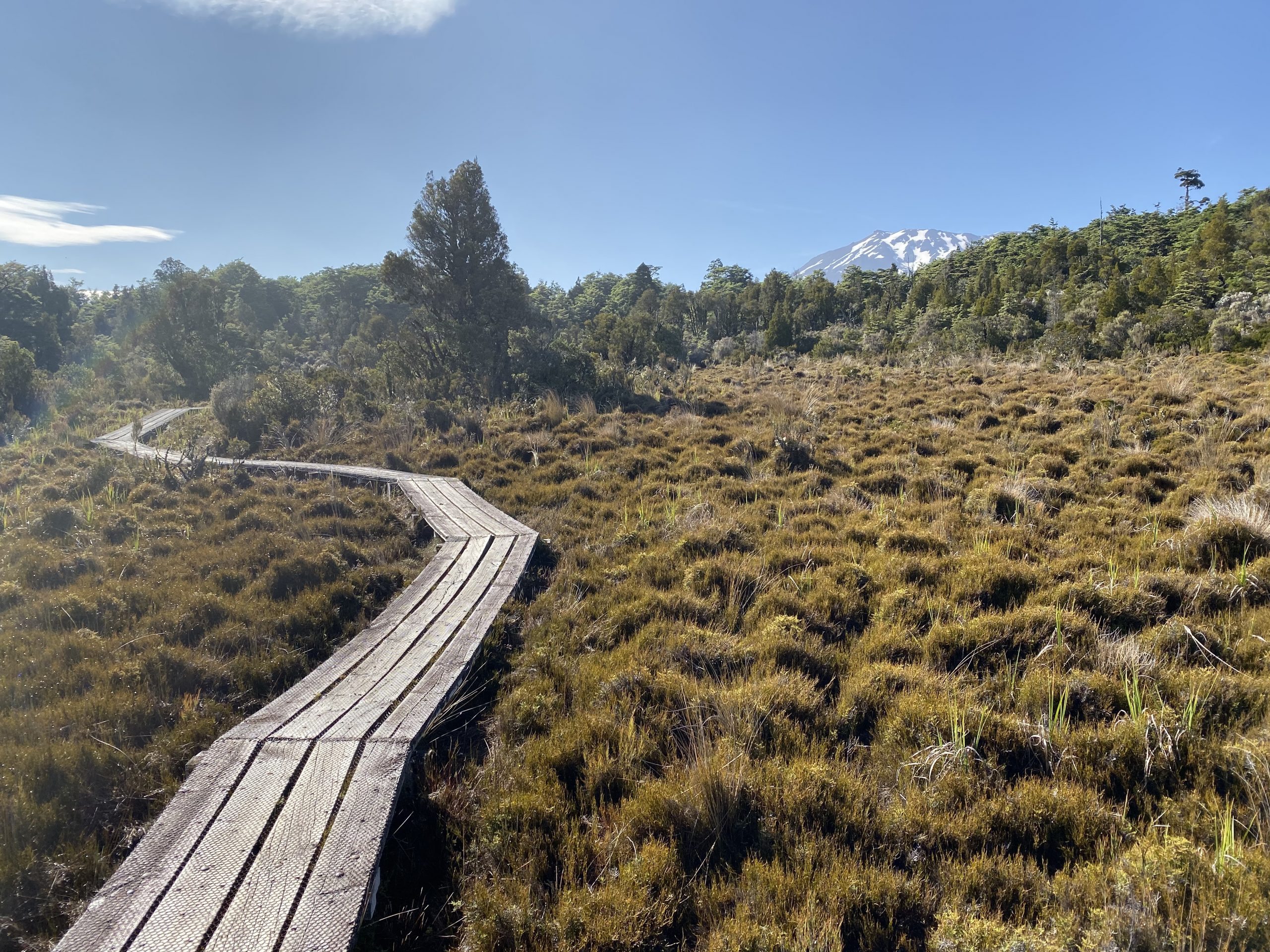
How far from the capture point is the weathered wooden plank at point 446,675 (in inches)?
144

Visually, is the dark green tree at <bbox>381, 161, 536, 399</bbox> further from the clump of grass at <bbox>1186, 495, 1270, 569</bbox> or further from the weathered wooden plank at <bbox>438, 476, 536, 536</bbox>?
the clump of grass at <bbox>1186, 495, 1270, 569</bbox>

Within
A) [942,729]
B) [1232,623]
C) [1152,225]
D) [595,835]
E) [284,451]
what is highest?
[1152,225]

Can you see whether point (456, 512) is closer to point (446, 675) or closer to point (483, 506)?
point (483, 506)

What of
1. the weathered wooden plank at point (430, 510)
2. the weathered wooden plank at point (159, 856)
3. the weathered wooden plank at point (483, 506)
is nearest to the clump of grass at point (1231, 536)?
the weathered wooden plank at point (483, 506)

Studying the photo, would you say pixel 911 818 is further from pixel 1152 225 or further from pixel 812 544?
pixel 1152 225

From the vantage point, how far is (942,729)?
11.2 ft

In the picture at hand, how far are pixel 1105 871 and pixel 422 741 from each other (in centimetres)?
371

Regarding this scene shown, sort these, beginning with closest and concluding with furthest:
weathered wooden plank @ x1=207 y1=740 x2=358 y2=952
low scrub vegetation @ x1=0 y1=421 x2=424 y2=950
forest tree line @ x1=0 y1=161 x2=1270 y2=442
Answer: weathered wooden plank @ x1=207 y1=740 x2=358 y2=952 < low scrub vegetation @ x1=0 y1=421 x2=424 y2=950 < forest tree line @ x1=0 y1=161 x2=1270 y2=442

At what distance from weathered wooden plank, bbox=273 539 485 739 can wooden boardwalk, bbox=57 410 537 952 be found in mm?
14

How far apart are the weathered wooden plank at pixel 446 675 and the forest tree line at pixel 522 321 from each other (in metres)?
11.7

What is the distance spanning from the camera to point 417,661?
4.56 metres

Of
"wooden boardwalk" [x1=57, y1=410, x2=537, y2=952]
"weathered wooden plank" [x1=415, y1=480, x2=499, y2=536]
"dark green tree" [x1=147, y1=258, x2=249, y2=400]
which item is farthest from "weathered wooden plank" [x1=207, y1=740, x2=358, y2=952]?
"dark green tree" [x1=147, y1=258, x2=249, y2=400]

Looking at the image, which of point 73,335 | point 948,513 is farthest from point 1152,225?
point 73,335

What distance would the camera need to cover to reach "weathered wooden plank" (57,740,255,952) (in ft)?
7.70
